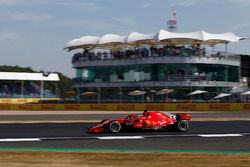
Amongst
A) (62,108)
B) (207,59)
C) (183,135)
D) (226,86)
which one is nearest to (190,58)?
(207,59)

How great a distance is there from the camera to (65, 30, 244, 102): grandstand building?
180 feet

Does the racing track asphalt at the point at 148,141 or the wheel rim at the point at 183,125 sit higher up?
the wheel rim at the point at 183,125

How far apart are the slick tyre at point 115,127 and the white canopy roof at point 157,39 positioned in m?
39.8

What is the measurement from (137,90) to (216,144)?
4337 cm

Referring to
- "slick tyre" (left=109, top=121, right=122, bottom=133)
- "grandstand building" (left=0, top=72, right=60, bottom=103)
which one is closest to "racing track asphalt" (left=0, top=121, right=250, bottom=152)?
"slick tyre" (left=109, top=121, right=122, bottom=133)

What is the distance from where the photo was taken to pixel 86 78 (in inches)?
2544

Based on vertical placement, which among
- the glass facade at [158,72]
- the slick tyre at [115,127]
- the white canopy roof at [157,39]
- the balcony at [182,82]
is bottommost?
the slick tyre at [115,127]

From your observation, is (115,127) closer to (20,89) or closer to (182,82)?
(182,82)

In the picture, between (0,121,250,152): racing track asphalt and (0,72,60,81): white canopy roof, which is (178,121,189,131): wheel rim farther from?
(0,72,60,81): white canopy roof

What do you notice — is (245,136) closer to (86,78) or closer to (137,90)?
(137,90)

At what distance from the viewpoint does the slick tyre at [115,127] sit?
18.6 metres

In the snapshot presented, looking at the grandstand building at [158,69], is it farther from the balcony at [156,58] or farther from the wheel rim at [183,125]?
the wheel rim at [183,125]

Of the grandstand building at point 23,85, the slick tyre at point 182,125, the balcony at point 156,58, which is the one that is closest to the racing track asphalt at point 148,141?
the slick tyre at point 182,125

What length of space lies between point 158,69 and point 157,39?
3.75 metres
